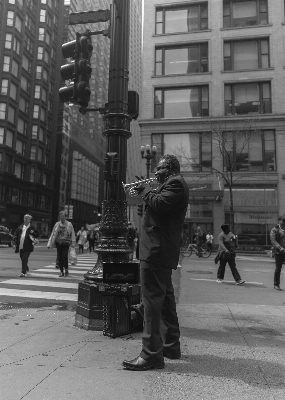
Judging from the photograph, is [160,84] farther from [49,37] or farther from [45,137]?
[49,37]

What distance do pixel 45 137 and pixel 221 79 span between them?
1596 inches

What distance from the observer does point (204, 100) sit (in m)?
31.9

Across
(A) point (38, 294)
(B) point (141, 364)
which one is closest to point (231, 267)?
(A) point (38, 294)

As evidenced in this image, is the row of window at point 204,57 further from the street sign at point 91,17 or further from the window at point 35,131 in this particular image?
the window at point 35,131

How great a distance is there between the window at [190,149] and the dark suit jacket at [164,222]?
89.3ft

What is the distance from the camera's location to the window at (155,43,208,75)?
32500mm

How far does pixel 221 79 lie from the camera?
1237 inches

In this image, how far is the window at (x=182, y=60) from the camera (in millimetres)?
32500

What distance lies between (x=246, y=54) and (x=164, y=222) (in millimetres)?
32621

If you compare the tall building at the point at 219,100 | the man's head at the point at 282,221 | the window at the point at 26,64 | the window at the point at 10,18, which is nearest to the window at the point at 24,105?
the window at the point at 26,64

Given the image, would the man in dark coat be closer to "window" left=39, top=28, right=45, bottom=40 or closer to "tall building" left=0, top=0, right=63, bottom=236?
"tall building" left=0, top=0, right=63, bottom=236

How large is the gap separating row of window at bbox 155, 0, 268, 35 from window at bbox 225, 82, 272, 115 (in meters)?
5.99

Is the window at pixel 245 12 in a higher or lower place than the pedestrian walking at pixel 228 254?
higher

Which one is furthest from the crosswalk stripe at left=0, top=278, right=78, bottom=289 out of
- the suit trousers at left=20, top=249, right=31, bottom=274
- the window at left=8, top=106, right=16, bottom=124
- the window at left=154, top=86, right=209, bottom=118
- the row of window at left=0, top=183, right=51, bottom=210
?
the window at left=8, top=106, right=16, bottom=124
